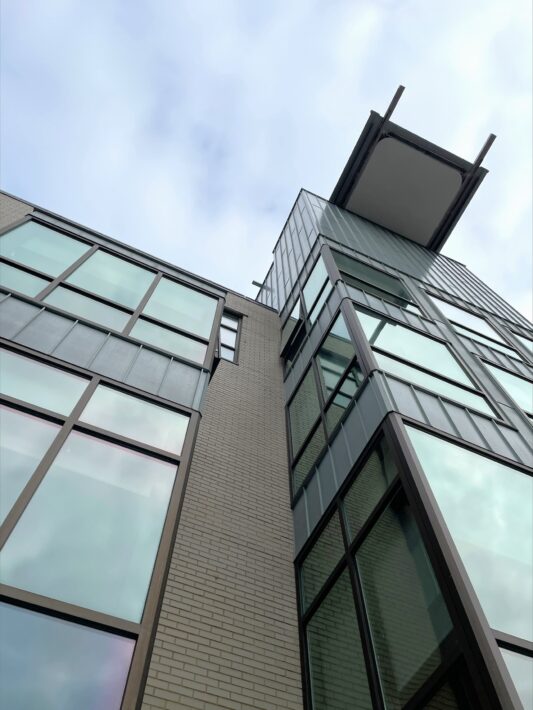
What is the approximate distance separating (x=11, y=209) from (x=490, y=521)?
1436 cm

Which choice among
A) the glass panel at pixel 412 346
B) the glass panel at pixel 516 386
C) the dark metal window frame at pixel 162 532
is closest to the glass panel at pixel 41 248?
the dark metal window frame at pixel 162 532

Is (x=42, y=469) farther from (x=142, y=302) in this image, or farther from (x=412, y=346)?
(x=412, y=346)

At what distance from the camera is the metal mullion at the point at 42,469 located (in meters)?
5.06

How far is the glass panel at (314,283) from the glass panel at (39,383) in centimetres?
856

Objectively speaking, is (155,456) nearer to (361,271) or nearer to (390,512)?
(390,512)

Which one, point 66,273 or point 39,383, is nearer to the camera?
point 39,383

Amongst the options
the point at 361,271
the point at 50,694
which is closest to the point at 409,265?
the point at 361,271

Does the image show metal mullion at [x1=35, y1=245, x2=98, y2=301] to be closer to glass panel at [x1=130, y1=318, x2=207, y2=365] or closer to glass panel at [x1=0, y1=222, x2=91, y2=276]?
glass panel at [x1=0, y1=222, x2=91, y2=276]

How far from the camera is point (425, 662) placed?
542 centimetres

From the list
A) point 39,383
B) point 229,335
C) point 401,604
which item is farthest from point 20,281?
point 401,604

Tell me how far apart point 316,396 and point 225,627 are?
549cm

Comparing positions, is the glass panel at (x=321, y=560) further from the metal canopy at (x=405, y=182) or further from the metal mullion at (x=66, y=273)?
the metal canopy at (x=405, y=182)

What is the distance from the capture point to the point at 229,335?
16.9 m

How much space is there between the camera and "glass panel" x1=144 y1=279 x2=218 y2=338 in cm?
1159
